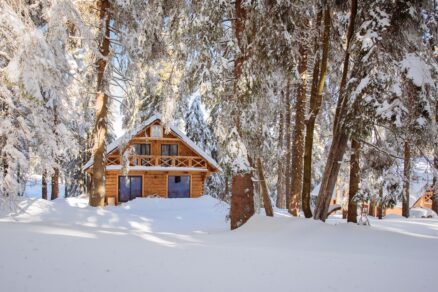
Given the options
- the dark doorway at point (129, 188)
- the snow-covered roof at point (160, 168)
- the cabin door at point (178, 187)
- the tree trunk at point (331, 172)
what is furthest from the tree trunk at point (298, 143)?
the dark doorway at point (129, 188)

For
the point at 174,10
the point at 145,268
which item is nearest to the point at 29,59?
the point at 174,10

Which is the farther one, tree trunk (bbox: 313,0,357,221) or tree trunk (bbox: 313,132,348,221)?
tree trunk (bbox: 313,132,348,221)

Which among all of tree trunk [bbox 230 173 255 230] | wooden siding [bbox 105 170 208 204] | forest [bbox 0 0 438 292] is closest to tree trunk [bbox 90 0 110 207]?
forest [bbox 0 0 438 292]

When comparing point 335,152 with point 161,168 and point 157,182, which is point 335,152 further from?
point 157,182

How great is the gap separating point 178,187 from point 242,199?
15.6 m

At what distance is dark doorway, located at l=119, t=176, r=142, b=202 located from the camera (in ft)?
76.6

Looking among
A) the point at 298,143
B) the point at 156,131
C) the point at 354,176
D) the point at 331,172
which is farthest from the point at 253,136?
the point at 156,131

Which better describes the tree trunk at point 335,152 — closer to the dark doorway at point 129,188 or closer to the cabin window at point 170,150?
the cabin window at point 170,150

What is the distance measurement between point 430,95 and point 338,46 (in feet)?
12.8

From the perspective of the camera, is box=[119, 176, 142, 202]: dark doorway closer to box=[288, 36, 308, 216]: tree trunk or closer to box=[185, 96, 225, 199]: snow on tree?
box=[185, 96, 225, 199]: snow on tree

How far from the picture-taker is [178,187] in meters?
24.4

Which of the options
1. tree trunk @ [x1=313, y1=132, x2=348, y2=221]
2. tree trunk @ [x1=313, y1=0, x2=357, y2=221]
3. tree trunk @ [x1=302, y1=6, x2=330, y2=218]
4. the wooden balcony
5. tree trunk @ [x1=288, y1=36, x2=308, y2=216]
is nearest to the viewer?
tree trunk @ [x1=313, y1=0, x2=357, y2=221]

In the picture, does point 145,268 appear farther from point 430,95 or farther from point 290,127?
point 290,127

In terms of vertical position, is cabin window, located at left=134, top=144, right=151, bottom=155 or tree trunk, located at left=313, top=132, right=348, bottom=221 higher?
cabin window, located at left=134, top=144, right=151, bottom=155
